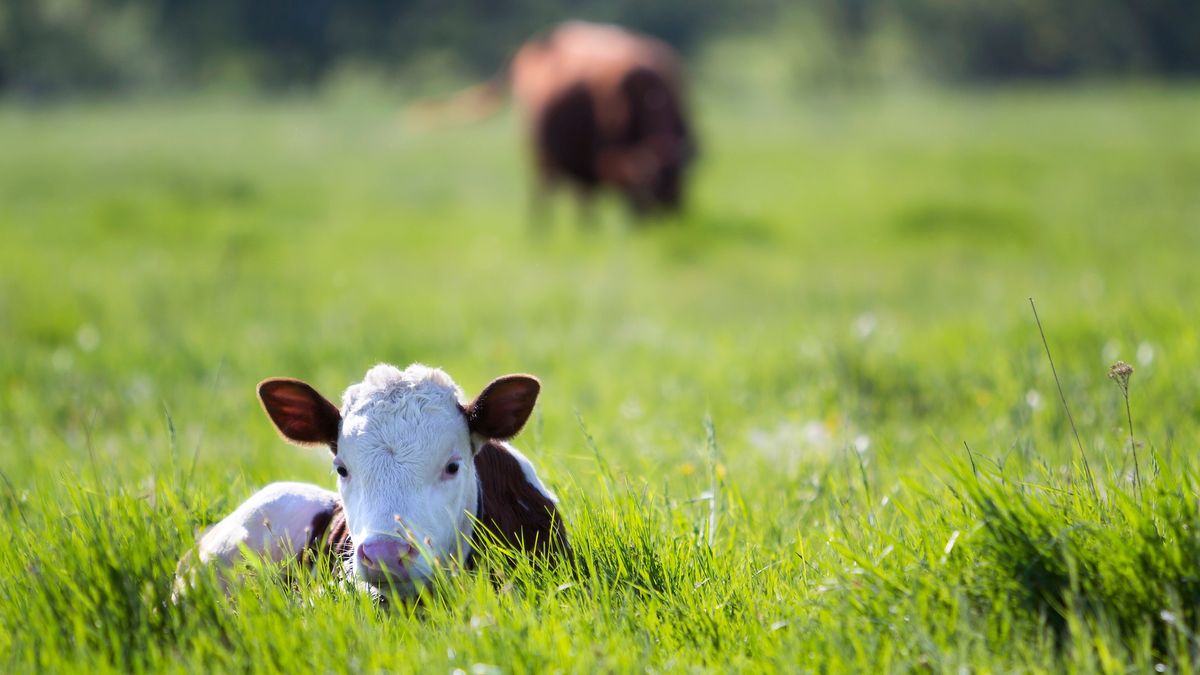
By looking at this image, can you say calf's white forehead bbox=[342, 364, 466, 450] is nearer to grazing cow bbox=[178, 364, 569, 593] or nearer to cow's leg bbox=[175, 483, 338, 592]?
grazing cow bbox=[178, 364, 569, 593]

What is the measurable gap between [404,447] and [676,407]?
119 inches

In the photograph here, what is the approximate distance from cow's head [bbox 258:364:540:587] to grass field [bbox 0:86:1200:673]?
5.8 inches

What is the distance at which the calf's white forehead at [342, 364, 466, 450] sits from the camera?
3172mm

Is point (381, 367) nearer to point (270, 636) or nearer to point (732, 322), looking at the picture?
point (270, 636)

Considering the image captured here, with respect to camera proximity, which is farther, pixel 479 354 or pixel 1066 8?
pixel 1066 8


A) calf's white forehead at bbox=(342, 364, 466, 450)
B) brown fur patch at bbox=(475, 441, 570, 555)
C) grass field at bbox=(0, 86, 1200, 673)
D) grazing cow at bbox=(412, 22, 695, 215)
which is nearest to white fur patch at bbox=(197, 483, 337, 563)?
grass field at bbox=(0, 86, 1200, 673)

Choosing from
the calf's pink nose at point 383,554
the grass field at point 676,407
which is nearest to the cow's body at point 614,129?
the grass field at point 676,407

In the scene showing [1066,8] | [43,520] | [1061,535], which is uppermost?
[1066,8]

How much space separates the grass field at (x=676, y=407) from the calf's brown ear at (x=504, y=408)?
214 mm

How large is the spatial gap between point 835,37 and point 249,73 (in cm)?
2858

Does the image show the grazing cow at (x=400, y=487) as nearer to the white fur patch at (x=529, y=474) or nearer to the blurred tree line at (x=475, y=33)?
the white fur patch at (x=529, y=474)

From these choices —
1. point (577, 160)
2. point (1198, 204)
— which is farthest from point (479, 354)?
point (1198, 204)

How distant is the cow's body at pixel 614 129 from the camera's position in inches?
599

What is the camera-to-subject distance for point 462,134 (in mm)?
31844
